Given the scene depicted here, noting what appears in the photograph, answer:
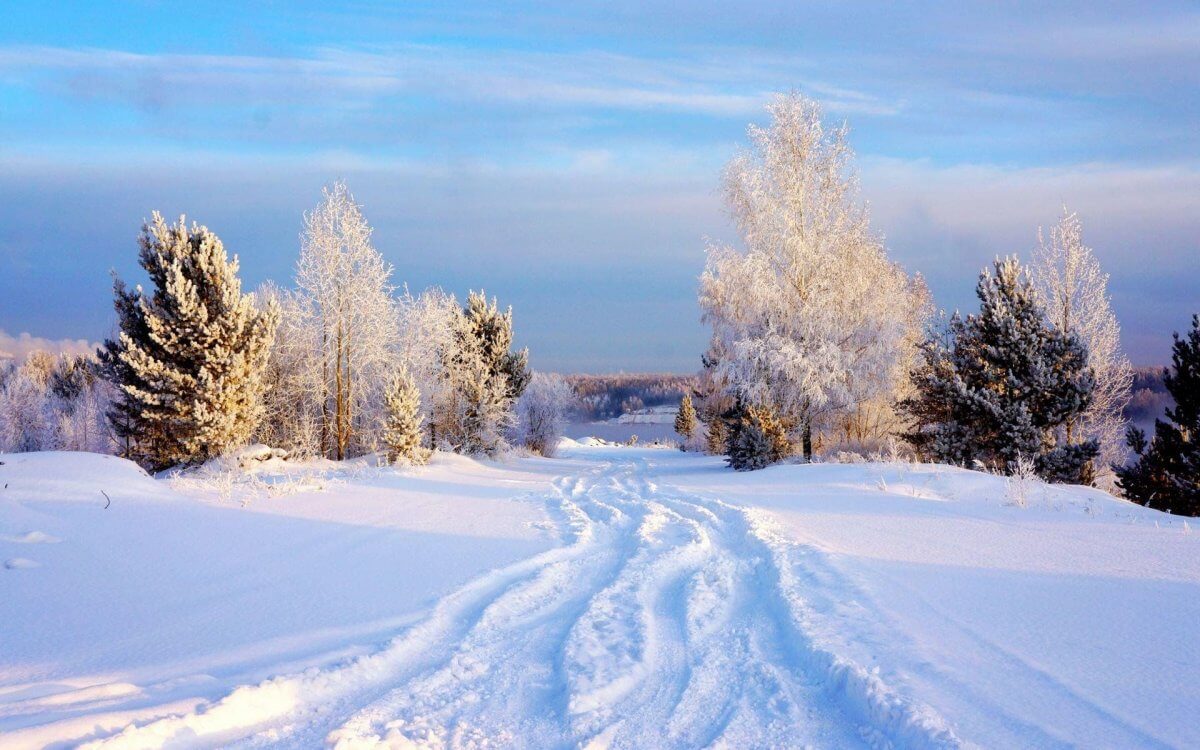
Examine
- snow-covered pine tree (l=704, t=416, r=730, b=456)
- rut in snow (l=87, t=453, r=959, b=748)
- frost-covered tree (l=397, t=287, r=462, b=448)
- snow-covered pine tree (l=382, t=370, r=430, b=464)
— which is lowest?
snow-covered pine tree (l=704, t=416, r=730, b=456)

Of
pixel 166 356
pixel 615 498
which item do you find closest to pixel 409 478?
pixel 615 498

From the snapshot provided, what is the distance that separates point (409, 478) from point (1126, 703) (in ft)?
48.3

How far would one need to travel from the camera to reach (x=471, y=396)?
1197 inches

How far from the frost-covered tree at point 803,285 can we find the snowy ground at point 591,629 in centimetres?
1241

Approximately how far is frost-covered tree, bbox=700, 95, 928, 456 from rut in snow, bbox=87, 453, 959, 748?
16060 millimetres

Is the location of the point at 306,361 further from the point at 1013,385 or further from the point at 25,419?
the point at 25,419

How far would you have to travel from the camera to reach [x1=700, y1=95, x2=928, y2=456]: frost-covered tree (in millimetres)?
21453

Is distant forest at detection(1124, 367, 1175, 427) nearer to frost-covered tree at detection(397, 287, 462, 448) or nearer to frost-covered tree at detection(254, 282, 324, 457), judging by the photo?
frost-covered tree at detection(397, 287, 462, 448)

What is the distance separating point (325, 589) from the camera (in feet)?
19.4

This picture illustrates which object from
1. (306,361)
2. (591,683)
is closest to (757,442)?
(306,361)

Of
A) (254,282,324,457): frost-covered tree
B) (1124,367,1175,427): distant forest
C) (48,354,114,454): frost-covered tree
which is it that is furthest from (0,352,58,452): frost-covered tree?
(1124,367,1175,427): distant forest

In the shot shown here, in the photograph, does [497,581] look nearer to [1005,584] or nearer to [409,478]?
[1005,584]

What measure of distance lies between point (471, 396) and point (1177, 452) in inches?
938

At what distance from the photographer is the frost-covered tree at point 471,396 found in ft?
98.2
